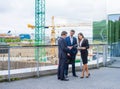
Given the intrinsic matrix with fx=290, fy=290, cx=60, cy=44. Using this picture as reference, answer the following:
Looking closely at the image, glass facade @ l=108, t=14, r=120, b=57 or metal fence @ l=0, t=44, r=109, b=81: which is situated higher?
glass facade @ l=108, t=14, r=120, b=57

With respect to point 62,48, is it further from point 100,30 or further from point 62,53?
Result: point 100,30

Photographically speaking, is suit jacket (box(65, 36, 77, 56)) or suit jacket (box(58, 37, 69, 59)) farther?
suit jacket (box(65, 36, 77, 56))

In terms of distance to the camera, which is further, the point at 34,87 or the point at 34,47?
the point at 34,47

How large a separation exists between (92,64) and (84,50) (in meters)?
2.63

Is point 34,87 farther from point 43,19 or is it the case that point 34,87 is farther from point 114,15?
point 43,19

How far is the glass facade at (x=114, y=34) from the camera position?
48.6 feet

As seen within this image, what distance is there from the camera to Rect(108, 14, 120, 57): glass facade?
14.8 m

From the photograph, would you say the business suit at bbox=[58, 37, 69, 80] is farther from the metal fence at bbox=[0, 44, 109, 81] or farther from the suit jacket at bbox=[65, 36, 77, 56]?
the metal fence at bbox=[0, 44, 109, 81]

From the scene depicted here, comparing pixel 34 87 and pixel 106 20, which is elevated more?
pixel 106 20

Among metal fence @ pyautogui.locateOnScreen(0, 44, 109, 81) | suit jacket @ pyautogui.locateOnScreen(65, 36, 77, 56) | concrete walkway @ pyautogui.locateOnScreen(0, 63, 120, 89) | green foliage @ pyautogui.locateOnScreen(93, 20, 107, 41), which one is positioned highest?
green foliage @ pyautogui.locateOnScreen(93, 20, 107, 41)

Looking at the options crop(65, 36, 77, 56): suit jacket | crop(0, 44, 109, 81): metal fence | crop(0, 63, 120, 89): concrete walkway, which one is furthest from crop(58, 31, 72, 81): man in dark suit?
crop(0, 44, 109, 81): metal fence

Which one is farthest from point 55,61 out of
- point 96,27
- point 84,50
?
point 96,27

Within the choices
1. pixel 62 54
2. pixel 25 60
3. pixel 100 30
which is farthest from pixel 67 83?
pixel 100 30

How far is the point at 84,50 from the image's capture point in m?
9.84
